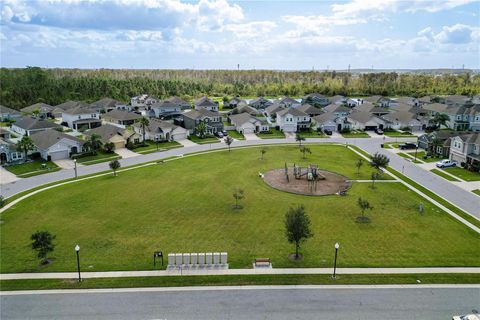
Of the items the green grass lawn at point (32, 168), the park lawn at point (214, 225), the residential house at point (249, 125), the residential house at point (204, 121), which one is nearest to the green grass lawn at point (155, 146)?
the residential house at point (204, 121)

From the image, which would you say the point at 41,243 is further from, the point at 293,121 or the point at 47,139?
the point at 293,121

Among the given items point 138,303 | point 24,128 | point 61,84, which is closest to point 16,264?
point 138,303

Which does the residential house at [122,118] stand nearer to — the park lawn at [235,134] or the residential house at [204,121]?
the residential house at [204,121]

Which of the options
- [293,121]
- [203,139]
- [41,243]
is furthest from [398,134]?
[41,243]

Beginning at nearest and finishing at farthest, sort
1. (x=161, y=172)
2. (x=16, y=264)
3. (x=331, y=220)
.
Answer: (x=16, y=264) → (x=331, y=220) → (x=161, y=172)

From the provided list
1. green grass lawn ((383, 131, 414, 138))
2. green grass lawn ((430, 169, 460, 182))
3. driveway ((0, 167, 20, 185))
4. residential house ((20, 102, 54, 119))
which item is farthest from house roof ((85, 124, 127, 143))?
green grass lawn ((383, 131, 414, 138))

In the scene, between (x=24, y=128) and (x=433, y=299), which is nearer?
(x=433, y=299)

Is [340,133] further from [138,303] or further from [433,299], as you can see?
[138,303]
